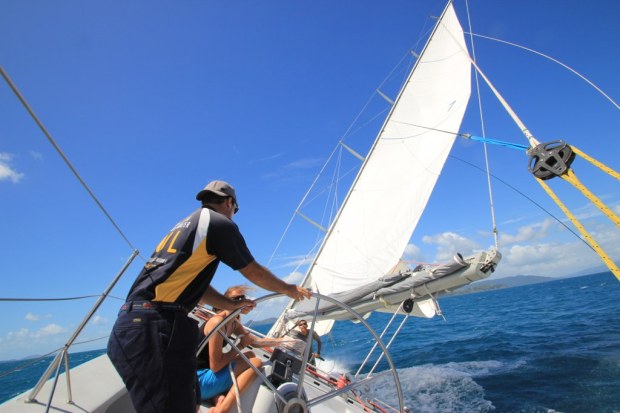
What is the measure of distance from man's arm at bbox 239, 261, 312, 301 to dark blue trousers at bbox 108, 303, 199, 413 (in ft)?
1.30

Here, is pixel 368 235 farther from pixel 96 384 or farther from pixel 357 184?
pixel 96 384

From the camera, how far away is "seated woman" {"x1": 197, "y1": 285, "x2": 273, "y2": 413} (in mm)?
2535

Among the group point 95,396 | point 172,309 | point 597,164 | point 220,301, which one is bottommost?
point 95,396

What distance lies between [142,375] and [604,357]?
12.3m

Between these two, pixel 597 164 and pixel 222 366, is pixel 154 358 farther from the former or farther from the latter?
pixel 597 164

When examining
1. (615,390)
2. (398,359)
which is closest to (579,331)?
(398,359)

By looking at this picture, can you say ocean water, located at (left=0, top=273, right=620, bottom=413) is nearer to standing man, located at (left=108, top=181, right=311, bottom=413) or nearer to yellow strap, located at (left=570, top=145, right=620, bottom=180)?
standing man, located at (left=108, top=181, right=311, bottom=413)

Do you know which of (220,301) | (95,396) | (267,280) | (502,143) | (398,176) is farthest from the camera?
(398,176)

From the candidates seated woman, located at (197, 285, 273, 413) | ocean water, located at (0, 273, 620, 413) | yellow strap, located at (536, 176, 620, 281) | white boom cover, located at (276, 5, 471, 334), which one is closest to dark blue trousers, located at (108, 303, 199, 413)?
seated woman, located at (197, 285, 273, 413)

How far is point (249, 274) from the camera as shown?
67.5 inches

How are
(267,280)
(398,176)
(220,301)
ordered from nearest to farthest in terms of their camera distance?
1. (267,280)
2. (220,301)
3. (398,176)

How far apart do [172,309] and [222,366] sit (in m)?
1.38

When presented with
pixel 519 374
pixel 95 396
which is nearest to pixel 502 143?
pixel 95 396

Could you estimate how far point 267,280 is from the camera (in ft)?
5.74
